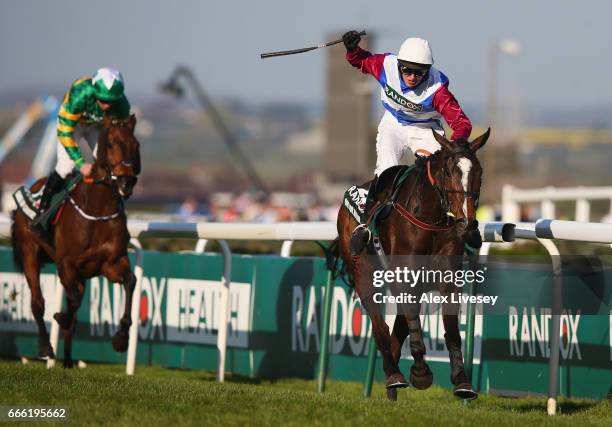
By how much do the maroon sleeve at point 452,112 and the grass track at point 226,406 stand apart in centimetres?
149

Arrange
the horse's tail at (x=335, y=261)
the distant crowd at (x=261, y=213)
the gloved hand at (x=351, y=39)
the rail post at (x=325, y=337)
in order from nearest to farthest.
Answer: the gloved hand at (x=351, y=39), the horse's tail at (x=335, y=261), the rail post at (x=325, y=337), the distant crowd at (x=261, y=213)

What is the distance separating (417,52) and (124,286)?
2817 millimetres

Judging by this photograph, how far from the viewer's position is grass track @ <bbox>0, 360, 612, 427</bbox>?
19.0 feet

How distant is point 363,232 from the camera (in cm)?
747

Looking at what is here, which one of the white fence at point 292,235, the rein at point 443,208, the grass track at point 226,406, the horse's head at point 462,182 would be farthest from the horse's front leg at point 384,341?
the horse's head at point 462,182

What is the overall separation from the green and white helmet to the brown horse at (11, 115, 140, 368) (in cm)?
28

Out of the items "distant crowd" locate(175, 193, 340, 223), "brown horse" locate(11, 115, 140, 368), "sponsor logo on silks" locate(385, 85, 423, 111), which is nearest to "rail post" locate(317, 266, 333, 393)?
"sponsor logo on silks" locate(385, 85, 423, 111)

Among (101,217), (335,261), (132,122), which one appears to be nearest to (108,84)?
(132,122)

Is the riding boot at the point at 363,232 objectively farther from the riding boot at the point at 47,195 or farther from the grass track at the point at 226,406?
the riding boot at the point at 47,195

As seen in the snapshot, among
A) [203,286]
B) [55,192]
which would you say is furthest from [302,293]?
[55,192]

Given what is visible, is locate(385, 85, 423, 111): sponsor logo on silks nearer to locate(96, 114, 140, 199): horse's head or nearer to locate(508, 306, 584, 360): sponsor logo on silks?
locate(508, 306, 584, 360): sponsor logo on silks

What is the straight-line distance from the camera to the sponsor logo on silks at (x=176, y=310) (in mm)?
9844

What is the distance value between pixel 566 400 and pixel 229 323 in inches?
119

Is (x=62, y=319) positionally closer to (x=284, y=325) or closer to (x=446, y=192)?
(x=284, y=325)
